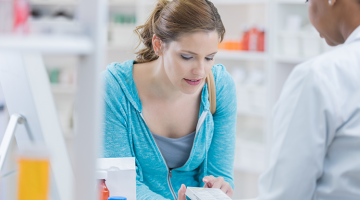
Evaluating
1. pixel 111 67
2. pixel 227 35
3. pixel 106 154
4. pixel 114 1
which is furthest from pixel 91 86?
pixel 114 1

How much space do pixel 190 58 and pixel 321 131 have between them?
694 millimetres

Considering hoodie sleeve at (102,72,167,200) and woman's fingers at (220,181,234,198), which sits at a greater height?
hoodie sleeve at (102,72,167,200)

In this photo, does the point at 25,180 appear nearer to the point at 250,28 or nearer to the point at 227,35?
the point at 250,28

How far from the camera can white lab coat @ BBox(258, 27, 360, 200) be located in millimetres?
746

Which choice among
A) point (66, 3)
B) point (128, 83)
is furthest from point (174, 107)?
point (66, 3)

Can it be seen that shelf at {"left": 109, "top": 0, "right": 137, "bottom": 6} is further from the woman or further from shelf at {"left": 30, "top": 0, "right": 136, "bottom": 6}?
the woman

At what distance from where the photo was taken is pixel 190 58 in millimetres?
1359

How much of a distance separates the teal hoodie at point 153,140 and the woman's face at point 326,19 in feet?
2.15

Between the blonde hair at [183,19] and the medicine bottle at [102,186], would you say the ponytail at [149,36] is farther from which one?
the medicine bottle at [102,186]

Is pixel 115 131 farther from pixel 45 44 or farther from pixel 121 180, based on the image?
pixel 45 44

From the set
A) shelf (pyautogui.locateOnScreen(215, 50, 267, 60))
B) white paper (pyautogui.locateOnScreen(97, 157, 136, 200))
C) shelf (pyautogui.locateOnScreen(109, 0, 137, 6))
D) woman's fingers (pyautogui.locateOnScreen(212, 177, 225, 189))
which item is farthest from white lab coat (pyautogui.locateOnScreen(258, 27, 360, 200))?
shelf (pyautogui.locateOnScreen(109, 0, 137, 6))

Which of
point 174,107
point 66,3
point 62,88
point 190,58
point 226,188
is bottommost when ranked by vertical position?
point 62,88

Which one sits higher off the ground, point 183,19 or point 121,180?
point 183,19

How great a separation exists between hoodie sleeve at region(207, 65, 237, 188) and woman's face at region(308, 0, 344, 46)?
0.65m
